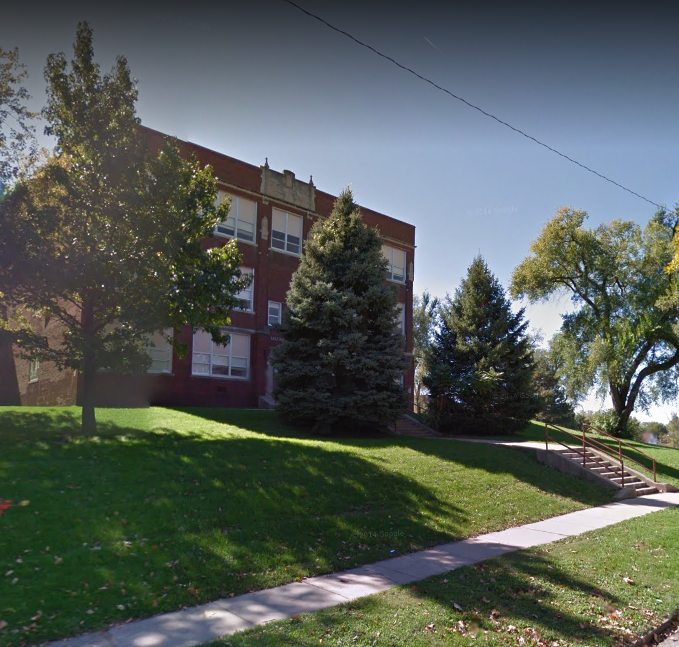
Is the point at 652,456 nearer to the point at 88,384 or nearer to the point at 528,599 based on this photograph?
the point at 528,599

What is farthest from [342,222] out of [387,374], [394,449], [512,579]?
[512,579]

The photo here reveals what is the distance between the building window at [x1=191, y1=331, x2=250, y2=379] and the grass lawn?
8248 millimetres

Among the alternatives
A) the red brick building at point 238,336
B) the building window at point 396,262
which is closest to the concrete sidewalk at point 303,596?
the red brick building at point 238,336

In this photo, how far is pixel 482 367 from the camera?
80.9ft

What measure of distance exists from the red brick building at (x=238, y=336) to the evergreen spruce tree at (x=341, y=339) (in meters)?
4.19

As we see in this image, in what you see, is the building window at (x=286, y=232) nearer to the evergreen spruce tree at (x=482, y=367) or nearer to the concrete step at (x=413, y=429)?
the evergreen spruce tree at (x=482, y=367)

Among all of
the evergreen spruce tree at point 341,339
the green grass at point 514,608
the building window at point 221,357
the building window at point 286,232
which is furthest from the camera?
the building window at point 286,232

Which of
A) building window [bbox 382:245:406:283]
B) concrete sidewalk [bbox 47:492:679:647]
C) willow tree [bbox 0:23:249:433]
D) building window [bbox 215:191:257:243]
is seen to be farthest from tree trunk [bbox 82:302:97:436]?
building window [bbox 382:245:406:283]

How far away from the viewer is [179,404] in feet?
77.0

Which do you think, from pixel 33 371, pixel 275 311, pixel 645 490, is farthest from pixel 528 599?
pixel 33 371

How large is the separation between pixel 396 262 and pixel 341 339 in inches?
640

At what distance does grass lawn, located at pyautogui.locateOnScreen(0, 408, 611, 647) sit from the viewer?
606 cm

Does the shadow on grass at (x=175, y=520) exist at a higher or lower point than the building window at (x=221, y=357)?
lower

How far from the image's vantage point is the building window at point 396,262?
109 ft
